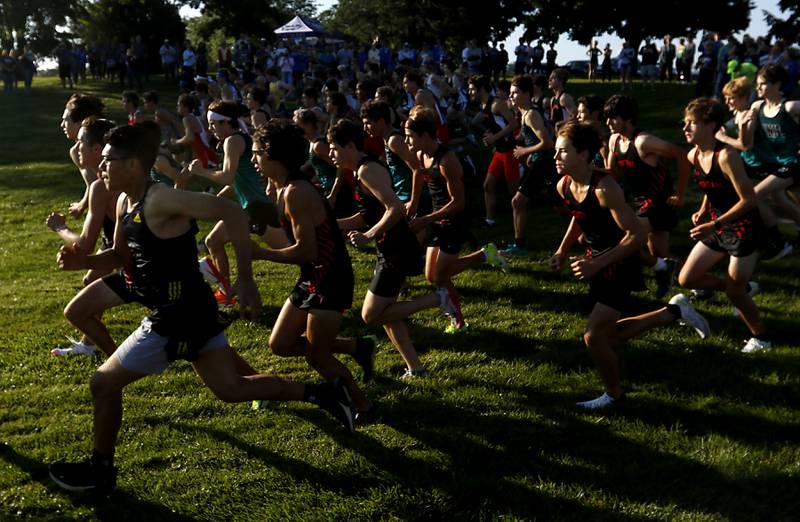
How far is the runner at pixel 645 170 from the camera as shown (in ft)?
26.1

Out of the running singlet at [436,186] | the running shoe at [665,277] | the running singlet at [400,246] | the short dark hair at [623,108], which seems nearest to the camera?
the running singlet at [400,246]

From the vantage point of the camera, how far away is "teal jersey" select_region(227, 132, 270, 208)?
348 inches

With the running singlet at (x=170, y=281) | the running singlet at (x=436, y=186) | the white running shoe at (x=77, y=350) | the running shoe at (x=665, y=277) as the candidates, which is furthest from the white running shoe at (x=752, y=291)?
the white running shoe at (x=77, y=350)

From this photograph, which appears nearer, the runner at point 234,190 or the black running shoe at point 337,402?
the black running shoe at point 337,402

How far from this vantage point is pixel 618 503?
4.68 meters

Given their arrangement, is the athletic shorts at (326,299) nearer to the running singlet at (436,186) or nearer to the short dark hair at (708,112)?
the running singlet at (436,186)

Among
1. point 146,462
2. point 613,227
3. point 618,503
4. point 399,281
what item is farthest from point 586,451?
point 146,462

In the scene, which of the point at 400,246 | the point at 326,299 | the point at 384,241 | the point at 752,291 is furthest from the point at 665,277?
the point at 326,299

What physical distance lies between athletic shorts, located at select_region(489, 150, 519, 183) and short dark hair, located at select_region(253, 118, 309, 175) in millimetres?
6538

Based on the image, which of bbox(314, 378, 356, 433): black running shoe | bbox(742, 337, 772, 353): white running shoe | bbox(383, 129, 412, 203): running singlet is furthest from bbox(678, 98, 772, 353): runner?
bbox(314, 378, 356, 433): black running shoe

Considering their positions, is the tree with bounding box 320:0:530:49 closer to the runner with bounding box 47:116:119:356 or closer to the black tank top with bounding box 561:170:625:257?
the runner with bounding box 47:116:119:356

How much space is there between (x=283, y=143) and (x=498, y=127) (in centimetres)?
806

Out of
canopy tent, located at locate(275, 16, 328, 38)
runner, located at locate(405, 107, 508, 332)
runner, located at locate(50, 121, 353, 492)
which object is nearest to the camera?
runner, located at locate(50, 121, 353, 492)

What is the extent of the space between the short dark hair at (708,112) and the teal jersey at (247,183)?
4525 mm
